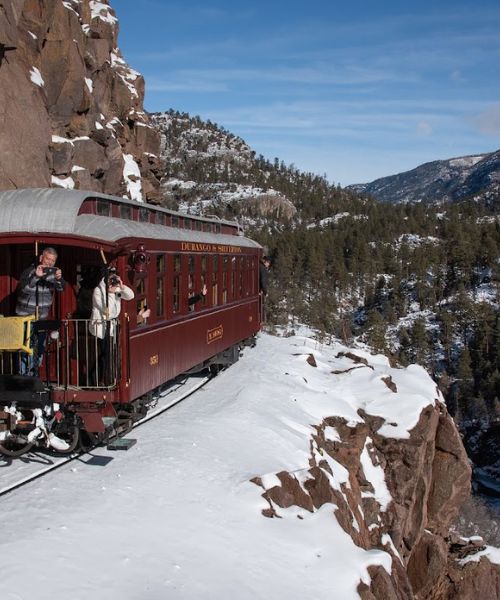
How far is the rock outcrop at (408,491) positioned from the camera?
1145cm

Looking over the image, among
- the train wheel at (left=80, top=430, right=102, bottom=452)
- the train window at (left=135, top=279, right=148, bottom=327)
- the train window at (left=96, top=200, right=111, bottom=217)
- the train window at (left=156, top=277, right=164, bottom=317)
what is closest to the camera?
the train wheel at (left=80, top=430, right=102, bottom=452)

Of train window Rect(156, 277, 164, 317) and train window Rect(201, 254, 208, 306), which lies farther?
train window Rect(201, 254, 208, 306)

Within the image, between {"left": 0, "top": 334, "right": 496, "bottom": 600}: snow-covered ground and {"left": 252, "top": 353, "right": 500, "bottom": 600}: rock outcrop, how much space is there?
0.73 meters

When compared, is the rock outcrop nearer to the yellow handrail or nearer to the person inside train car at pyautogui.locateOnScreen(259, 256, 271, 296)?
the yellow handrail

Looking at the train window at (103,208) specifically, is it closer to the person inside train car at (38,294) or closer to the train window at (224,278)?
the person inside train car at (38,294)

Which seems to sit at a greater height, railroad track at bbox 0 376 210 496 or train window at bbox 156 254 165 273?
train window at bbox 156 254 165 273

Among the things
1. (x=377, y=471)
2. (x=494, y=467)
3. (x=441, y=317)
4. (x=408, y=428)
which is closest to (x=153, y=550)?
(x=377, y=471)

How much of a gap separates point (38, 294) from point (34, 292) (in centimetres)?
9

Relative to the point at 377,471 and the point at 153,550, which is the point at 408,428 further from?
the point at 153,550

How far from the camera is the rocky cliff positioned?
88.8ft

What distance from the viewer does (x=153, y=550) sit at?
649 centimetres

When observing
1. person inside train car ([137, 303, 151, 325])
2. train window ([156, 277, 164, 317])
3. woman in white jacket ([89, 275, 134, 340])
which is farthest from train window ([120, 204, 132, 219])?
woman in white jacket ([89, 275, 134, 340])

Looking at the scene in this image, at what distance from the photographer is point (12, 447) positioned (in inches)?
347

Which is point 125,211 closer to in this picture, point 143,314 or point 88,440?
point 143,314
